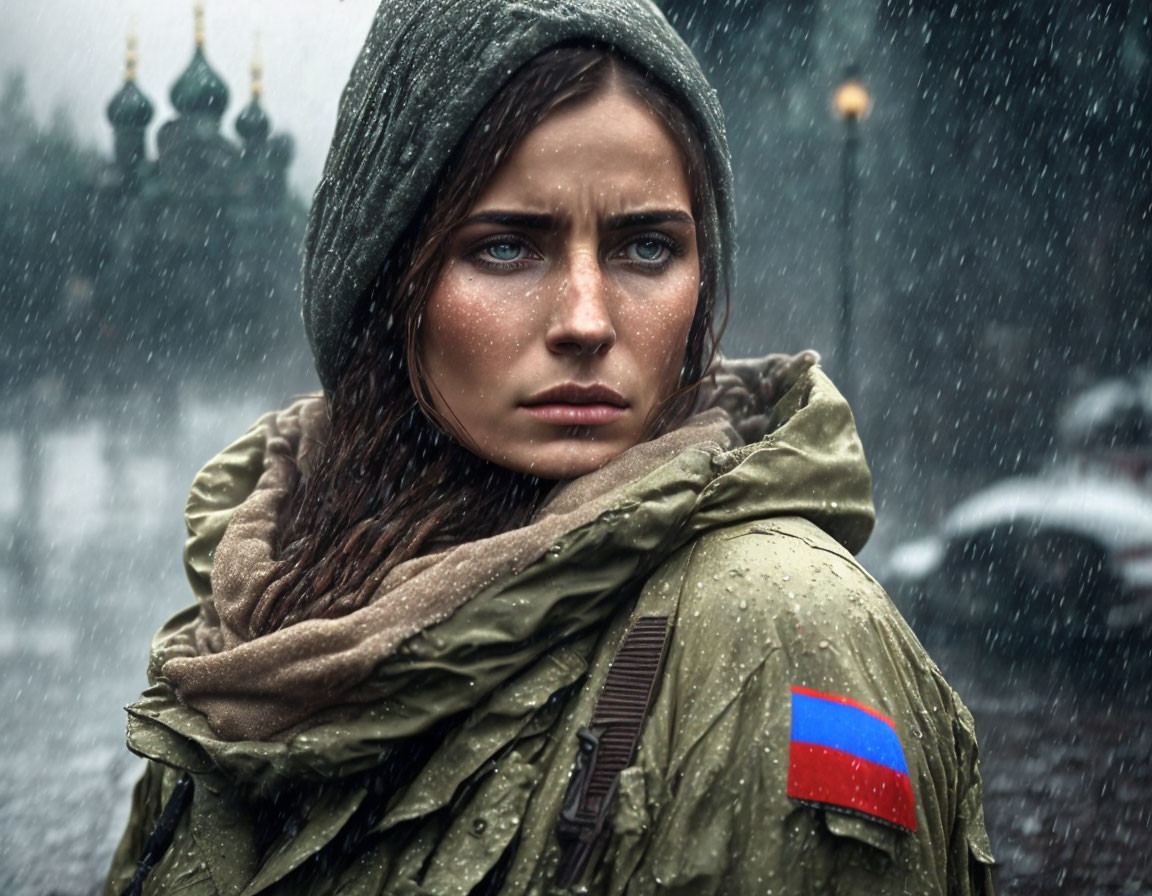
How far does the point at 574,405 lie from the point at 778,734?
1.95ft

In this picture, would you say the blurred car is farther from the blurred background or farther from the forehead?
the forehead

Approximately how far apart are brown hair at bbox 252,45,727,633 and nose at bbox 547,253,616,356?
0.19 m

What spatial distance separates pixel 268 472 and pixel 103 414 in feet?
53.7

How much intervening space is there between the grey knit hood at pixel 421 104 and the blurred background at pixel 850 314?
286 inches

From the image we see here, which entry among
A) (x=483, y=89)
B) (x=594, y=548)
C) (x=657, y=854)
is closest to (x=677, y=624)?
(x=594, y=548)

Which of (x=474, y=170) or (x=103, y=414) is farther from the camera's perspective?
(x=103, y=414)

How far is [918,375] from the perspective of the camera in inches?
572

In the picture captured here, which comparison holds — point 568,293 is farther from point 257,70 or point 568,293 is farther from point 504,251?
point 257,70

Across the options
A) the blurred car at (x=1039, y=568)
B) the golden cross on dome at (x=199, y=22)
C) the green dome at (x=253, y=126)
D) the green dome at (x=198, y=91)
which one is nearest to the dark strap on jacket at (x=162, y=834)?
the blurred car at (x=1039, y=568)

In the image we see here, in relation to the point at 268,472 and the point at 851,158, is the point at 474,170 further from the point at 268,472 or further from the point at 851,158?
the point at 851,158

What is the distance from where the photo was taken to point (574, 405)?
1.93 m

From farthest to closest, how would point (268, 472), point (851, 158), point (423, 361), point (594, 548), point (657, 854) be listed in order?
point (851, 158)
point (268, 472)
point (423, 361)
point (594, 548)
point (657, 854)

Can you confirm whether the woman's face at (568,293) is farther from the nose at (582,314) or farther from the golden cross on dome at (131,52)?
the golden cross on dome at (131,52)

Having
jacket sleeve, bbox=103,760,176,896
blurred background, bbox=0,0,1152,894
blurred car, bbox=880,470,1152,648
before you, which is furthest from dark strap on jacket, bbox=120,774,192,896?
blurred car, bbox=880,470,1152,648
